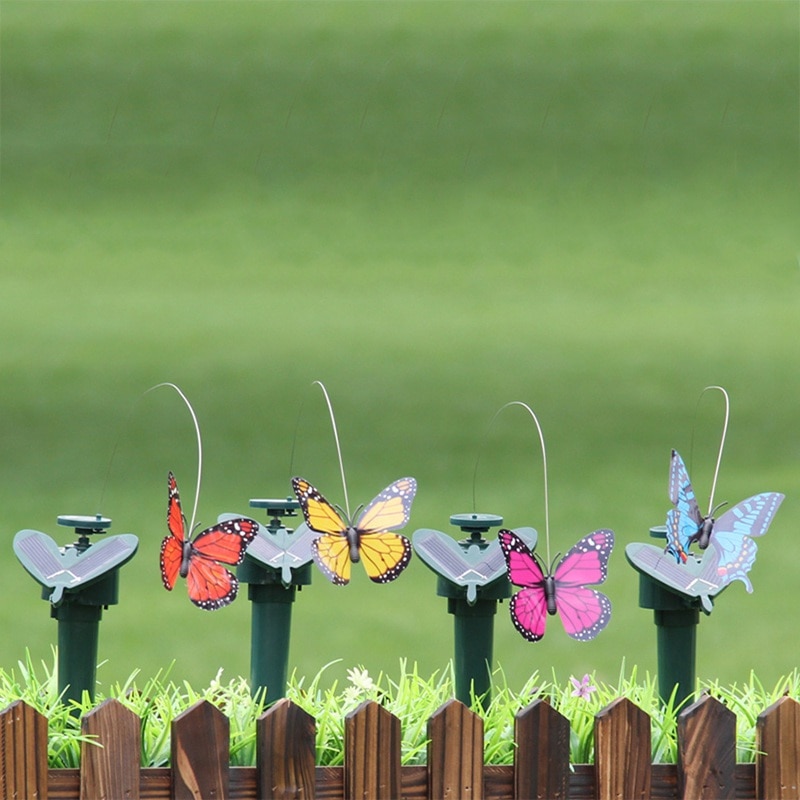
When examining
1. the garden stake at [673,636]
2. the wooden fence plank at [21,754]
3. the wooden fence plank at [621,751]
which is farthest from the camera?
the garden stake at [673,636]

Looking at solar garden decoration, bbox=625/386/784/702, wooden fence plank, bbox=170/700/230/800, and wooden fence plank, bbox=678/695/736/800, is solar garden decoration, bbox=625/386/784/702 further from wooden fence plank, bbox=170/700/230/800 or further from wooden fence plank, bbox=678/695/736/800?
wooden fence plank, bbox=170/700/230/800

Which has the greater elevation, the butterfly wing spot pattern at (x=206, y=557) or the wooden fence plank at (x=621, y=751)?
the butterfly wing spot pattern at (x=206, y=557)

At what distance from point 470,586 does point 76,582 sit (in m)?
0.61

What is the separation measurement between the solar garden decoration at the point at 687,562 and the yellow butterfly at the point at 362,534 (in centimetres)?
38

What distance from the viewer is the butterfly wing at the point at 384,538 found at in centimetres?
193

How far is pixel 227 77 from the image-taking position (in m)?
3.25

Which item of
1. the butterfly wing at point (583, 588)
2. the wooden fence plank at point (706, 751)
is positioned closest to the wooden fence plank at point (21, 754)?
the butterfly wing at point (583, 588)

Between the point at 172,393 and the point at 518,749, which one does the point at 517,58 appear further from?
the point at 518,749

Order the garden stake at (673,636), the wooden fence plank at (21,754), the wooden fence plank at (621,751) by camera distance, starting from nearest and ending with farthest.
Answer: the wooden fence plank at (21,754)
the wooden fence plank at (621,751)
the garden stake at (673,636)

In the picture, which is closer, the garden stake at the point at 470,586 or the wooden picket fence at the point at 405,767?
the wooden picket fence at the point at 405,767

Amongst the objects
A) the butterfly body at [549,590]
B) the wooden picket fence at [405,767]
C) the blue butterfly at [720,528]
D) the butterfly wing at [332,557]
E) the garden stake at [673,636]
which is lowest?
the wooden picket fence at [405,767]

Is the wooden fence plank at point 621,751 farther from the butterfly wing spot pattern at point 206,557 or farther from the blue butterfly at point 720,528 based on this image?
the butterfly wing spot pattern at point 206,557

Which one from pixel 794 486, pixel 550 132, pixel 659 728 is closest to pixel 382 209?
pixel 550 132

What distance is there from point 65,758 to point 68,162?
1863mm
